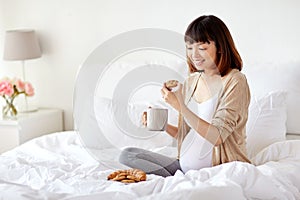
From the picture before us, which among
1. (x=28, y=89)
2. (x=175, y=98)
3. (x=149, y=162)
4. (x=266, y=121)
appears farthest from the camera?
(x=28, y=89)

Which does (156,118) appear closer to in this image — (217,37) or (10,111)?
(217,37)

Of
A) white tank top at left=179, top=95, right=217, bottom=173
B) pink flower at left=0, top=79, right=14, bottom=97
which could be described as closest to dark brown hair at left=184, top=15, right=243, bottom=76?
white tank top at left=179, top=95, right=217, bottom=173

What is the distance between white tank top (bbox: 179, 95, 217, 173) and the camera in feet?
6.98

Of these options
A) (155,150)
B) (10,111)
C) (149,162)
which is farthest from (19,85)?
(149,162)

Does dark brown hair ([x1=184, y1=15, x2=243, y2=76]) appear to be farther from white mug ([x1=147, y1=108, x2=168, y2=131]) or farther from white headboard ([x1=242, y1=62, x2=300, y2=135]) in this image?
white headboard ([x1=242, y1=62, x2=300, y2=135])

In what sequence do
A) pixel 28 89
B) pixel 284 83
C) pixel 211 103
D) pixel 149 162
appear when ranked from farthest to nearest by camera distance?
pixel 28 89 < pixel 284 83 < pixel 149 162 < pixel 211 103

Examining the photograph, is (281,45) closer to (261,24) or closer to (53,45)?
(261,24)

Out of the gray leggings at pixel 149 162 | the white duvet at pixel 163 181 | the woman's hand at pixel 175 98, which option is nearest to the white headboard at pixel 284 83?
the white duvet at pixel 163 181

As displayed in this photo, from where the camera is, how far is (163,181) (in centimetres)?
187

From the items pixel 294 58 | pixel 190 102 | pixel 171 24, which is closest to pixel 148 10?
pixel 171 24

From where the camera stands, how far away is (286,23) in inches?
115

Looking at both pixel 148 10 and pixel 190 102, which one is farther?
pixel 148 10

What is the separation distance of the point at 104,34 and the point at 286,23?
1190 millimetres

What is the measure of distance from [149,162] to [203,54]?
21.1 inches
